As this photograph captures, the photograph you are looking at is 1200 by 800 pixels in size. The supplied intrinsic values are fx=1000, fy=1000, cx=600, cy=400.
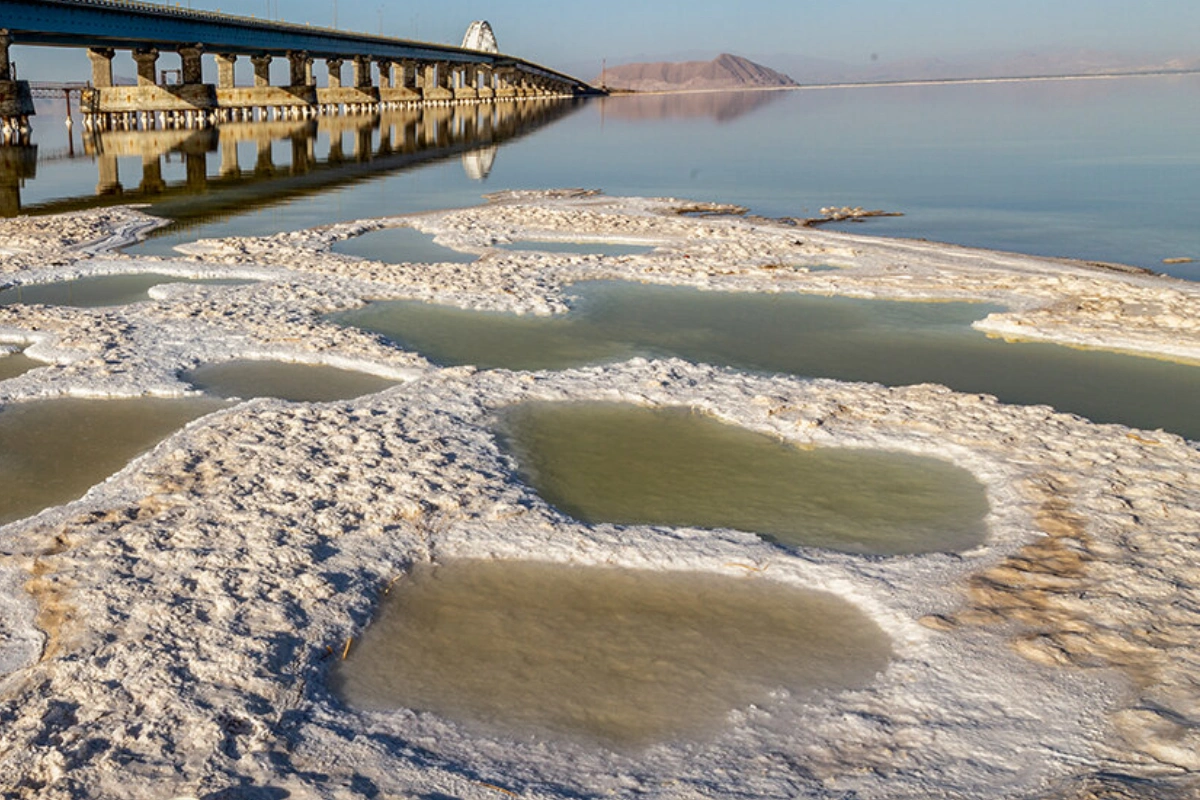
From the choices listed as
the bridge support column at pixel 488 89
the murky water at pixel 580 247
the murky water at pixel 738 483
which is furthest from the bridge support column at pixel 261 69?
the murky water at pixel 738 483

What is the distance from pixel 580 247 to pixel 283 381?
9168mm

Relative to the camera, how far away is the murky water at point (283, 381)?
353 inches

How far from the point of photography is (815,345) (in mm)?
11062

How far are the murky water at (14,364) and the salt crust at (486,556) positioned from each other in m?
0.19

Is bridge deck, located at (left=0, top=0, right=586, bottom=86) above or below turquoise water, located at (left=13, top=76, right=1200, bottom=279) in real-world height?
above

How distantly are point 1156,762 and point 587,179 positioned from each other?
29469mm

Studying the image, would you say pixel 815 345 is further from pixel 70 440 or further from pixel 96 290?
pixel 96 290

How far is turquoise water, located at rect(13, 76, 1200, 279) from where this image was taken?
2062 centimetres

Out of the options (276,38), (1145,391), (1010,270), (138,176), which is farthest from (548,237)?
(276,38)

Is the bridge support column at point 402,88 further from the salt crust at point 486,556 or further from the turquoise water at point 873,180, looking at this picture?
the salt crust at point 486,556

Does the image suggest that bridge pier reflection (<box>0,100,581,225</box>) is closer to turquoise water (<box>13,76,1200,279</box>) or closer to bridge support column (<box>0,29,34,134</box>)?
turquoise water (<box>13,76,1200,279</box>)

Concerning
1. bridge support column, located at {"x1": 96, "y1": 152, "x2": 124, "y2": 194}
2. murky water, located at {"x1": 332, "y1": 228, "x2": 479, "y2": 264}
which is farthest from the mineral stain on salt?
bridge support column, located at {"x1": 96, "y1": 152, "x2": 124, "y2": 194}

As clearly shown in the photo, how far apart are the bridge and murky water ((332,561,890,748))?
166ft

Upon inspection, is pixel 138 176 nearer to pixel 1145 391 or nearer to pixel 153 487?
pixel 153 487
